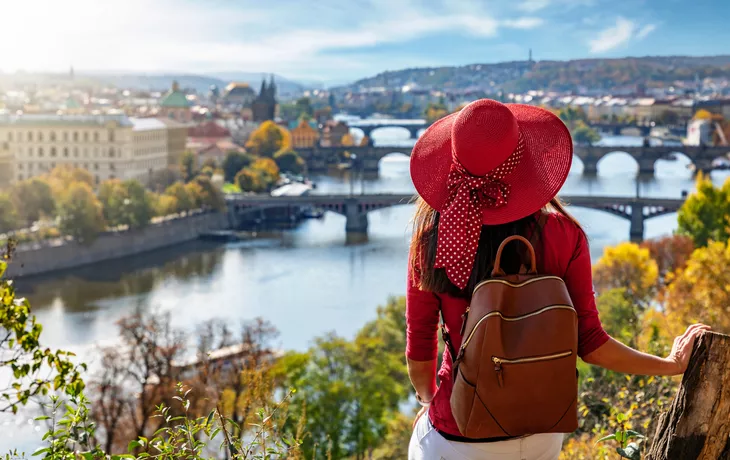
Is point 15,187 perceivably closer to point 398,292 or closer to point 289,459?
point 398,292

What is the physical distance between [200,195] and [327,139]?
22752 millimetres

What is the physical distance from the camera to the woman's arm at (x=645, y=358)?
1176 millimetres

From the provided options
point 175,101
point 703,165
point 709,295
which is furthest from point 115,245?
point 175,101

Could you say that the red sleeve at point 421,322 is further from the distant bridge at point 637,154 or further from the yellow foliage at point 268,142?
the yellow foliage at point 268,142

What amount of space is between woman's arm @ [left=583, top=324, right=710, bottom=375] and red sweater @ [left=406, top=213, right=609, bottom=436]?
0.01 metres

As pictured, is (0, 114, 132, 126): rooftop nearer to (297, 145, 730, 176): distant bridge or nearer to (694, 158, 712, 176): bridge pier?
(297, 145, 730, 176): distant bridge

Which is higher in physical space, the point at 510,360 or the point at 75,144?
the point at 510,360

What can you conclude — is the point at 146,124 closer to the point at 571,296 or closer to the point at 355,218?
the point at 355,218

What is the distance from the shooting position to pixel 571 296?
1167mm

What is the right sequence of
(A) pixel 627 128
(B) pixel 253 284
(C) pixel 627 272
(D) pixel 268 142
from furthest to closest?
(A) pixel 627 128 < (D) pixel 268 142 < (B) pixel 253 284 < (C) pixel 627 272

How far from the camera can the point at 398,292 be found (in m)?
15.9

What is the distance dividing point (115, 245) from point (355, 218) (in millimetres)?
5276

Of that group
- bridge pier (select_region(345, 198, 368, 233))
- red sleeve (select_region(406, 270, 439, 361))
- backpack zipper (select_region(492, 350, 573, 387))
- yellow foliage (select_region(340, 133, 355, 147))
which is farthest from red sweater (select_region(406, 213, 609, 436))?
yellow foliage (select_region(340, 133, 355, 147))

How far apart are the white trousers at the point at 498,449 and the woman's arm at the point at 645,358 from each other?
0.35 ft
